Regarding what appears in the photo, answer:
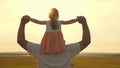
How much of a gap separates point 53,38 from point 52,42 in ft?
0.15

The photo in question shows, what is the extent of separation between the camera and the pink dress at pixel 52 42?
5.40m

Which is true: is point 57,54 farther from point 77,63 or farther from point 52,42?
point 77,63

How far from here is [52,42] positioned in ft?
17.7

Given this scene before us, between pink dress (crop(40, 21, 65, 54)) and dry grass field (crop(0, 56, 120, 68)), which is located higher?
pink dress (crop(40, 21, 65, 54))

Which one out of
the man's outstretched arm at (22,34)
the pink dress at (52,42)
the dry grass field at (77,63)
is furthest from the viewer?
the dry grass field at (77,63)

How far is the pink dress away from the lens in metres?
5.40

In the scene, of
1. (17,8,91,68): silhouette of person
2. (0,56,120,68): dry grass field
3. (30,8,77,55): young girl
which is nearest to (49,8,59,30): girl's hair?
(30,8,77,55): young girl

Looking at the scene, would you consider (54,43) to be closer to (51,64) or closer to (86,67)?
(51,64)

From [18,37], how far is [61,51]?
0.51 meters

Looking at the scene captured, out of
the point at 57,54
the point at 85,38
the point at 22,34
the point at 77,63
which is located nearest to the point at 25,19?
the point at 22,34

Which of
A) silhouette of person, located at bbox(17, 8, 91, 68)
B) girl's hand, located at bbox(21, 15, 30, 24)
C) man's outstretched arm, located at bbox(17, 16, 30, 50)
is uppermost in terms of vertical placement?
girl's hand, located at bbox(21, 15, 30, 24)

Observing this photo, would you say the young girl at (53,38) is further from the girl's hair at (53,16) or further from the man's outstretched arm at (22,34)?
the man's outstretched arm at (22,34)

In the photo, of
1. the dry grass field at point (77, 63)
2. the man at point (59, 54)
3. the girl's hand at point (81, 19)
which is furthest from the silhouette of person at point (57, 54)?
the dry grass field at point (77, 63)

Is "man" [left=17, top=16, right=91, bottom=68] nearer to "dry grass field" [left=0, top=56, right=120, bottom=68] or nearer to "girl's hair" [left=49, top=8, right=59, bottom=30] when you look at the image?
"girl's hair" [left=49, top=8, right=59, bottom=30]
